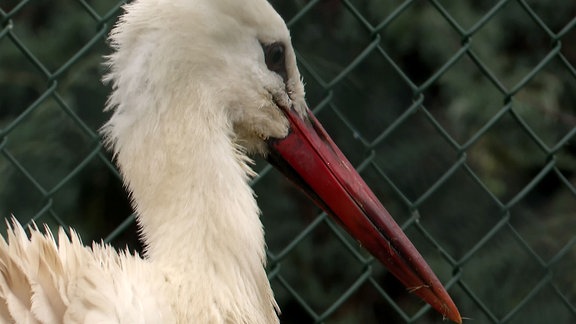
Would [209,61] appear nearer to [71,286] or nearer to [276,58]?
[276,58]

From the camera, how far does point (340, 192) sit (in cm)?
192

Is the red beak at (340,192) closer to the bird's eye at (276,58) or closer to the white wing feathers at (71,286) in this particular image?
the bird's eye at (276,58)

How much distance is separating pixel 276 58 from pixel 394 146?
1.23 m

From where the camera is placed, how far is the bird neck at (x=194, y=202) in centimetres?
175

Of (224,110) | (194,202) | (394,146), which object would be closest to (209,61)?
(224,110)

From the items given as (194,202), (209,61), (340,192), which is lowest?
(340,192)

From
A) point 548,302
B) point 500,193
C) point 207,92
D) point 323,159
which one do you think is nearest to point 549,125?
point 500,193

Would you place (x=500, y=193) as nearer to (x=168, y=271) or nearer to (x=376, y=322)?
(x=376, y=322)

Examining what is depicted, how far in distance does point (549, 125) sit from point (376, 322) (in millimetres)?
730

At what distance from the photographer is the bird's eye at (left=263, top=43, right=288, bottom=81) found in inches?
73.7

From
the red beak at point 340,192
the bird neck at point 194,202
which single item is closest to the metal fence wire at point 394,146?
A: the red beak at point 340,192

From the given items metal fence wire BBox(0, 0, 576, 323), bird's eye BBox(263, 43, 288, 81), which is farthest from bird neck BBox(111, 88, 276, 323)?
metal fence wire BBox(0, 0, 576, 323)

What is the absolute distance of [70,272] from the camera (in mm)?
1649

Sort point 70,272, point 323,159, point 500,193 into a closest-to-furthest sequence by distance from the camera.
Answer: point 70,272 < point 323,159 < point 500,193
